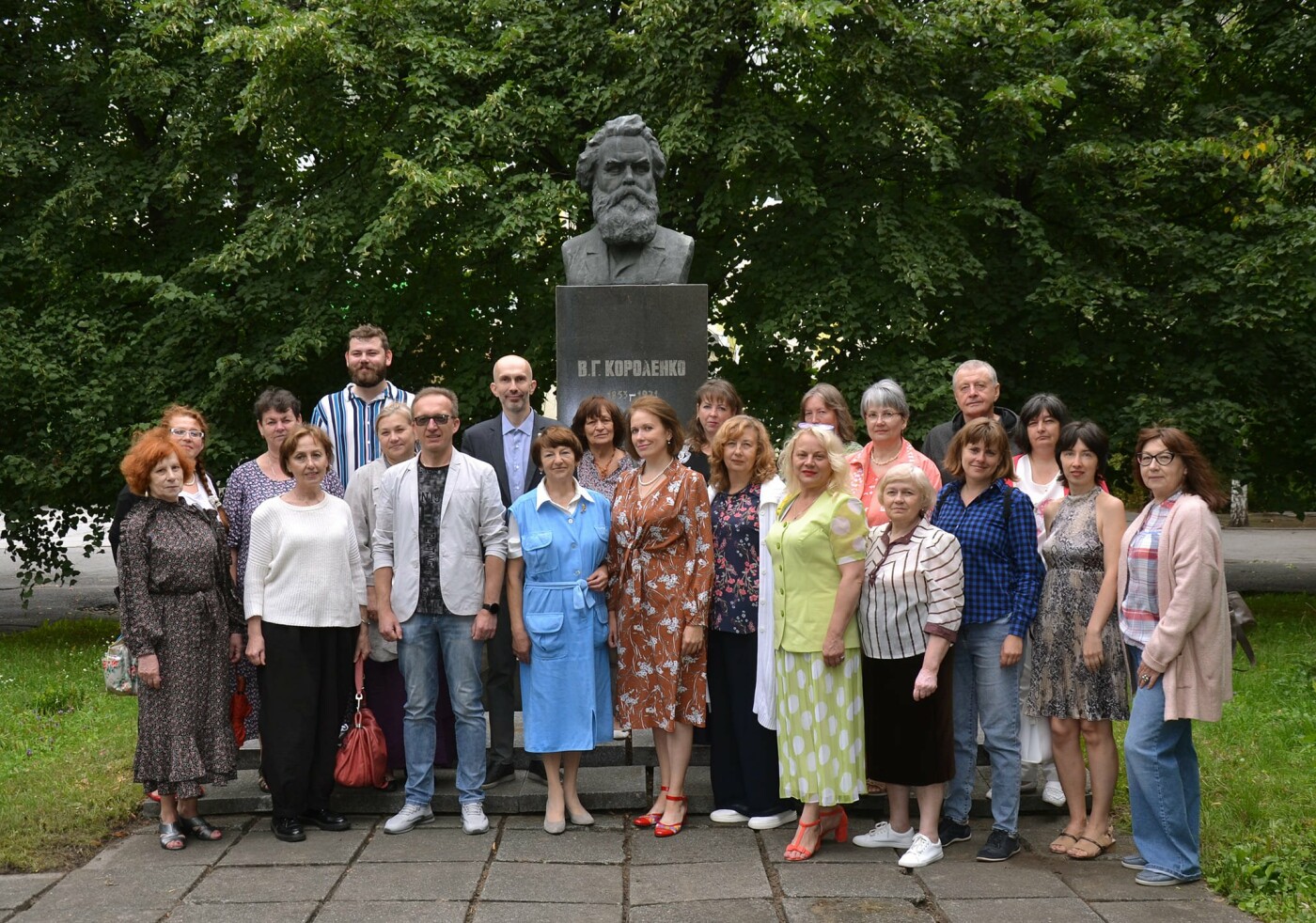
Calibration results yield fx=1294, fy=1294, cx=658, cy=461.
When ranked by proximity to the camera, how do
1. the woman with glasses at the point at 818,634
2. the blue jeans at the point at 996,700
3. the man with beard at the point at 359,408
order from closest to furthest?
the woman with glasses at the point at 818,634 → the blue jeans at the point at 996,700 → the man with beard at the point at 359,408

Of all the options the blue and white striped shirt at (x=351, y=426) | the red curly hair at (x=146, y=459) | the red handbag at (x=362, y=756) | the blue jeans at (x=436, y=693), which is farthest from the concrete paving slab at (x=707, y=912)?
the blue and white striped shirt at (x=351, y=426)

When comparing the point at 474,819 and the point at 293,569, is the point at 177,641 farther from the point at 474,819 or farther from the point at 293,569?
the point at 474,819

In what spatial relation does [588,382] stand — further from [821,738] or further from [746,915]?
[746,915]

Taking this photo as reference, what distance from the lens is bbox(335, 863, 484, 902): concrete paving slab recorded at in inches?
189

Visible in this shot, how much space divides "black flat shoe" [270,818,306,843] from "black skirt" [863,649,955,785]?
2.44 meters

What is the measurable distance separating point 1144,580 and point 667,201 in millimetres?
8452

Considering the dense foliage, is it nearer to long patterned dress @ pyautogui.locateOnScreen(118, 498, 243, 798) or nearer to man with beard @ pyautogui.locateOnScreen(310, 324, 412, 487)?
man with beard @ pyautogui.locateOnScreen(310, 324, 412, 487)

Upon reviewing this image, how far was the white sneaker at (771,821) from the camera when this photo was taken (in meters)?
5.59

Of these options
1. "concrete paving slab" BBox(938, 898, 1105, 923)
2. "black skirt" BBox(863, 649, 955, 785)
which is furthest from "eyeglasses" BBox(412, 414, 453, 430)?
"concrete paving slab" BBox(938, 898, 1105, 923)

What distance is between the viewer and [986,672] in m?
5.34

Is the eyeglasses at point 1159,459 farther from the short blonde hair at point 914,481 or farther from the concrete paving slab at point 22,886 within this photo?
the concrete paving slab at point 22,886

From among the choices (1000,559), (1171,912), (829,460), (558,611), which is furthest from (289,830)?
(1171,912)

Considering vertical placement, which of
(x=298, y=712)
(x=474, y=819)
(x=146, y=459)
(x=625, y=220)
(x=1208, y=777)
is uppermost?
(x=625, y=220)

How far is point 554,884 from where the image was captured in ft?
16.2
